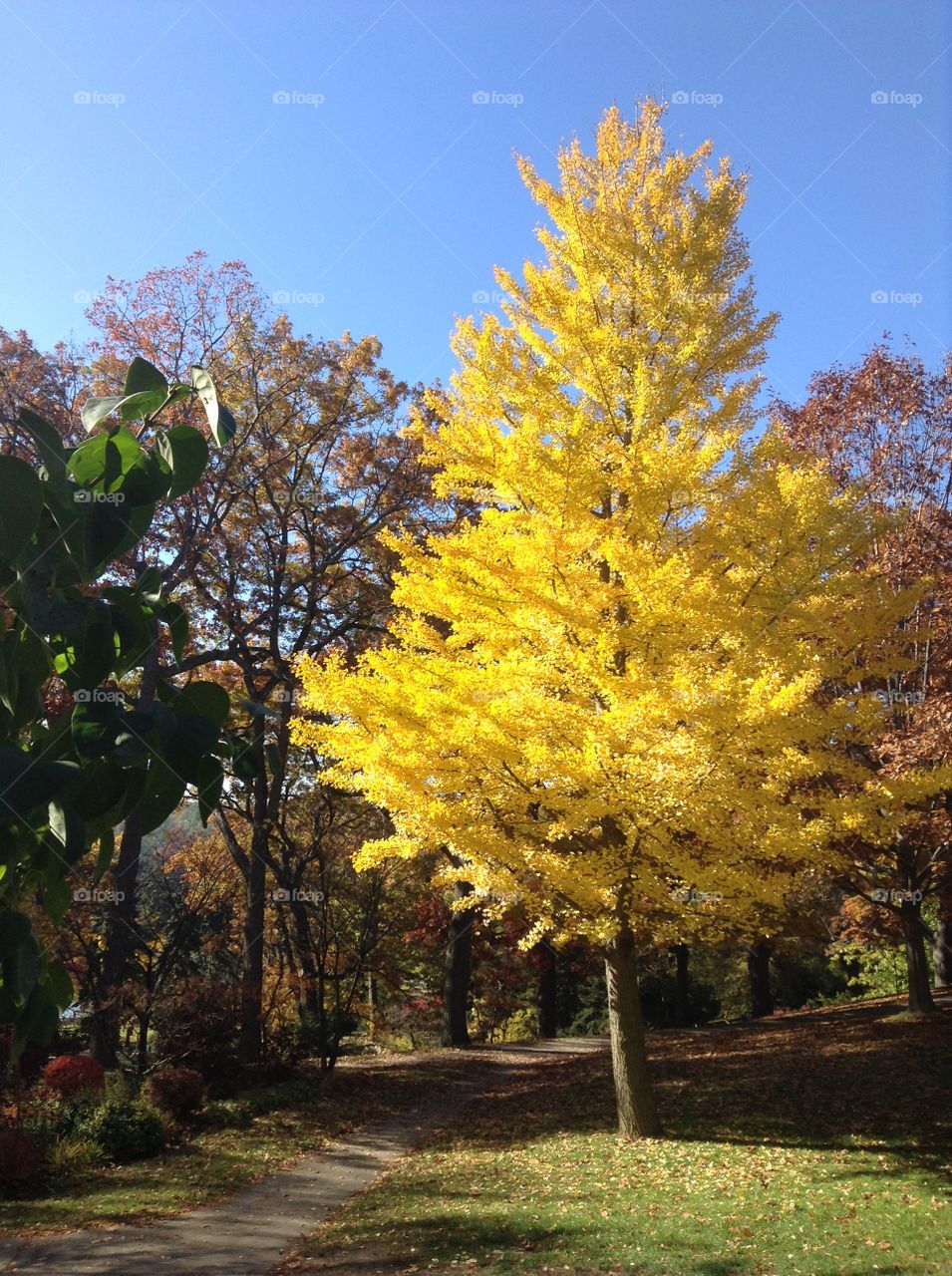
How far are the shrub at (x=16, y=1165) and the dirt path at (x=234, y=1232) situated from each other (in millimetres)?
1627

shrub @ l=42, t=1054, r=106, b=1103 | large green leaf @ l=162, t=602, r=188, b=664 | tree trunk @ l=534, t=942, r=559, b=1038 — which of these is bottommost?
tree trunk @ l=534, t=942, r=559, b=1038

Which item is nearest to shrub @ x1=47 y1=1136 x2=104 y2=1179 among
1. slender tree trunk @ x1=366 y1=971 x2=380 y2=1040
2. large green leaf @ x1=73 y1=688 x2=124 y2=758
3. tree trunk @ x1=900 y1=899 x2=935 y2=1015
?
slender tree trunk @ x1=366 y1=971 x2=380 y2=1040

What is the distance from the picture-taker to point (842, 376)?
1365cm

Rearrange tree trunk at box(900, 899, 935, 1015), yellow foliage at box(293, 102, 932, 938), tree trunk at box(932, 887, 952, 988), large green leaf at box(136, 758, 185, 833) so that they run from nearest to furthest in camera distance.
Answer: large green leaf at box(136, 758, 185, 833) < yellow foliage at box(293, 102, 932, 938) < tree trunk at box(900, 899, 935, 1015) < tree trunk at box(932, 887, 952, 988)

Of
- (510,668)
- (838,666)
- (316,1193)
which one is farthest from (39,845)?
(316,1193)

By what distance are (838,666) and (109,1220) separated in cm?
817

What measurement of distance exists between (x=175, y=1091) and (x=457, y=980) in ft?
30.8

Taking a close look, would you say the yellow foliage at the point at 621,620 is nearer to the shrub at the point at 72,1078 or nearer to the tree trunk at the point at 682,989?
the shrub at the point at 72,1078

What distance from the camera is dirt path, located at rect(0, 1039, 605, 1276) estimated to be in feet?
21.7

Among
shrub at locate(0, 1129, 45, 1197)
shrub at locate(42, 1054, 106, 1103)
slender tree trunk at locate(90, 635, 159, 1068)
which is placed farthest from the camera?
slender tree trunk at locate(90, 635, 159, 1068)

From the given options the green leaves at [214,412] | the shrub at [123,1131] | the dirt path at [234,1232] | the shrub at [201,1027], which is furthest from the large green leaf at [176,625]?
the shrub at [201,1027]

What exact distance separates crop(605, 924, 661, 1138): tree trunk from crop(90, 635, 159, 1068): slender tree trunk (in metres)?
7.30

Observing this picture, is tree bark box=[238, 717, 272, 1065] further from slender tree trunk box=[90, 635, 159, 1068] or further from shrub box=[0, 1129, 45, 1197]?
shrub box=[0, 1129, 45, 1197]

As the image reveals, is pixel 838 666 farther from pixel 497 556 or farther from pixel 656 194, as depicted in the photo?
pixel 656 194
